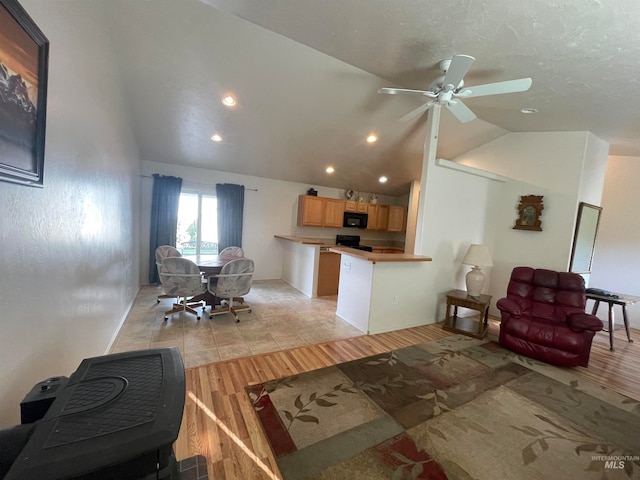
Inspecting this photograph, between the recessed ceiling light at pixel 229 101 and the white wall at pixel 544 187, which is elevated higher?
the recessed ceiling light at pixel 229 101

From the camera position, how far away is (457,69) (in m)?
2.12

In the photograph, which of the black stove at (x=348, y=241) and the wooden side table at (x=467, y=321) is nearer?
the wooden side table at (x=467, y=321)

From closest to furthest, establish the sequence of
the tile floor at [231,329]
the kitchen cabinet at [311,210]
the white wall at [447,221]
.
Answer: the tile floor at [231,329], the white wall at [447,221], the kitchen cabinet at [311,210]

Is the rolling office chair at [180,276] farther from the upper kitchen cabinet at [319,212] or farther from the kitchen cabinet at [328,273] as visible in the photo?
the upper kitchen cabinet at [319,212]

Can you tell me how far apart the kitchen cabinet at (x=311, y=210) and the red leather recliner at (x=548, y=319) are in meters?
3.89

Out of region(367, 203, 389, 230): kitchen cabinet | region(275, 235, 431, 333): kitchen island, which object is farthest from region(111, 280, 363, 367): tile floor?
region(367, 203, 389, 230): kitchen cabinet

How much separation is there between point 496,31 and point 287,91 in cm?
233

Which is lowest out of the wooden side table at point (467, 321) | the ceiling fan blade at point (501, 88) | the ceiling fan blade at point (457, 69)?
the wooden side table at point (467, 321)

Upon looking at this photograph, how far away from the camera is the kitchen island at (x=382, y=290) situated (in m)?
3.33

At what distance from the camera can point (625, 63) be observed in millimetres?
2209

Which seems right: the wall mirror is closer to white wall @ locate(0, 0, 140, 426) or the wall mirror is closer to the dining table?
the dining table

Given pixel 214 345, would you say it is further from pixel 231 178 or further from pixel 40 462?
pixel 231 178

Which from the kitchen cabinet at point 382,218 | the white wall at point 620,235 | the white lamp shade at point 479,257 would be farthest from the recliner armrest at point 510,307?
the kitchen cabinet at point 382,218

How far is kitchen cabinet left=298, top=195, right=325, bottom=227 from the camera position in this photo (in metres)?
5.88
